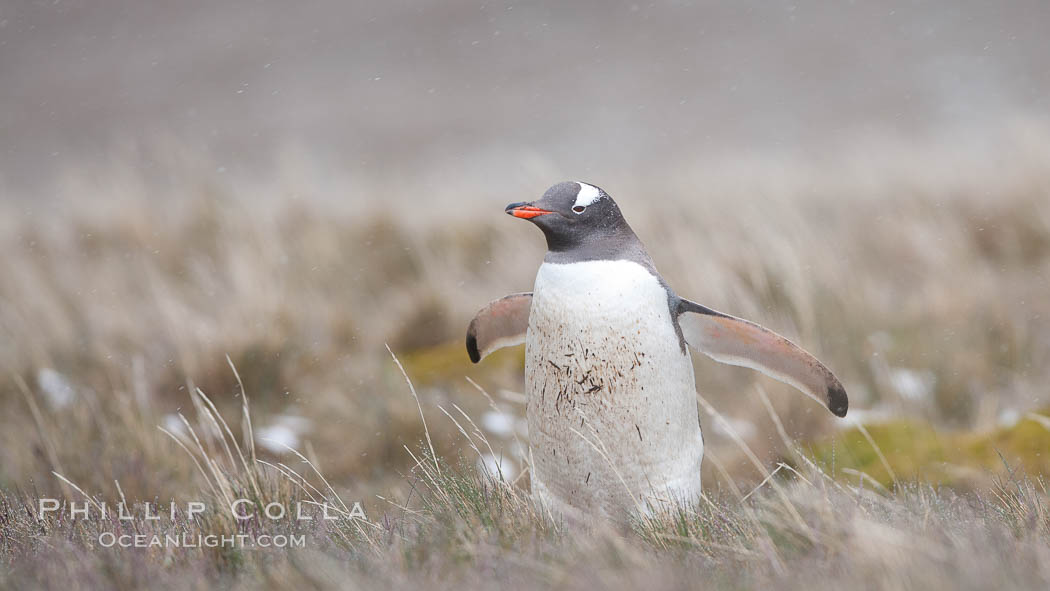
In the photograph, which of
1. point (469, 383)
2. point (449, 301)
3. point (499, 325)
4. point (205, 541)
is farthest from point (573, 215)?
point (449, 301)

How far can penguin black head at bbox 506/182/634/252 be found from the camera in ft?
6.35

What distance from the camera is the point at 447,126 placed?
915 inches

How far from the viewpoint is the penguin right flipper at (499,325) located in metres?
2.33

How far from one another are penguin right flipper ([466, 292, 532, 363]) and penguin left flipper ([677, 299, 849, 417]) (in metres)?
0.46

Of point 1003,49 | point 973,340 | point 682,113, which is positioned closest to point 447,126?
point 682,113

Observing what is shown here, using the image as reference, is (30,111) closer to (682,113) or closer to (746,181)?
(682,113)

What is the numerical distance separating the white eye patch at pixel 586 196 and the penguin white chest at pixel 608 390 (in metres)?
0.14

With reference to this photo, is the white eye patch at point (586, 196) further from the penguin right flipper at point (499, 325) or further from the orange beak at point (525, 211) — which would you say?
the penguin right flipper at point (499, 325)

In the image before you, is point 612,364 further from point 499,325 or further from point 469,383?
point 469,383

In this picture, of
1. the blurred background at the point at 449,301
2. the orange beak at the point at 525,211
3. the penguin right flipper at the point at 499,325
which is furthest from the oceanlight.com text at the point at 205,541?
the orange beak at the point at 525,211

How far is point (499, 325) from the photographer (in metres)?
2.37

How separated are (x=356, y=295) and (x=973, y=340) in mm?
3286

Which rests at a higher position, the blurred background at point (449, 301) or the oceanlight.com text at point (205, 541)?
the oceanlight.com text at point (205, 541)

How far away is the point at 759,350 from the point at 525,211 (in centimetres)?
72
